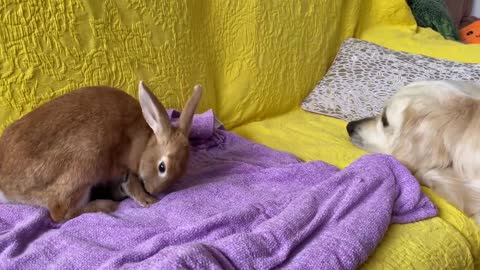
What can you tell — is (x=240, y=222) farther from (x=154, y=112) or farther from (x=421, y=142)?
(x=421, y=142)

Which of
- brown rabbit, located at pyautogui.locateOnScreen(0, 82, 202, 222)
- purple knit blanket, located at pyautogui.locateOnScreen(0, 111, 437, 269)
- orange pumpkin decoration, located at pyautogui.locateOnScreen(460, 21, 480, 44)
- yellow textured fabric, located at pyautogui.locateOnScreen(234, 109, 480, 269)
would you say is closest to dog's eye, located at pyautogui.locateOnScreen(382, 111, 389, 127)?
yellow textured fabric, located at pyautogui.locateOnScreen(234, 109, 480, 269)

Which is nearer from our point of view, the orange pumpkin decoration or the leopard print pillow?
the leopard print pillow

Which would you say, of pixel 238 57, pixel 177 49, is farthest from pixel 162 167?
pixel 238 57

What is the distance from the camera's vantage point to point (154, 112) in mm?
1226

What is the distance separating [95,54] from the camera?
149 centimetres

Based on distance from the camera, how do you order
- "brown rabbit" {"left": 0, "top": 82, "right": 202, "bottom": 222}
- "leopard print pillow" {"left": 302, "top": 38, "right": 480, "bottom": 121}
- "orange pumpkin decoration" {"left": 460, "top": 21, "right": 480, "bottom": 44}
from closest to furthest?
"brown rabbit" {"left": 0, "top": 82, "right": 202, "bottom": 222} → "leopard print pillow" {"left": 302, "top": 38, "right": 480, "bottom": 121} → "orange pumpkin decoration" {"left": 460, "top": 21, "right": 480, "bottom": 44}

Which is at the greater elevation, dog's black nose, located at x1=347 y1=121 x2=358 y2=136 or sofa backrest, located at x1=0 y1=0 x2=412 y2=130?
sofa backrest, located at x1=0 y1=0 x2=412 y2=130

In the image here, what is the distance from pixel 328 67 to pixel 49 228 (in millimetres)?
1481

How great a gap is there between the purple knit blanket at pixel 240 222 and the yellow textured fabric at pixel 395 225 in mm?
48

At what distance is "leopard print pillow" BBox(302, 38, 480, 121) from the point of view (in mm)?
2020

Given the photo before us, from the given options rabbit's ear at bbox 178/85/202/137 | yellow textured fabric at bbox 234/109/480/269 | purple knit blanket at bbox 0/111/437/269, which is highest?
rabbit's ear at bbox 178/85/202/137

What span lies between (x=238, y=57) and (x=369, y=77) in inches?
22.1

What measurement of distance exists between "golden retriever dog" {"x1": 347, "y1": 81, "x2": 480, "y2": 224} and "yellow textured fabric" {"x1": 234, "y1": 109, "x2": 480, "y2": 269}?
6 centimetres

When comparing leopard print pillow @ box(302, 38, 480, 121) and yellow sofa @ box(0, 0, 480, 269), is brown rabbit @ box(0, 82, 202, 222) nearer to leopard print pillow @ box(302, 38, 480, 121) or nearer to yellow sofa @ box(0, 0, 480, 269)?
yellow sofa @ box(0, 0, 480, 269)
